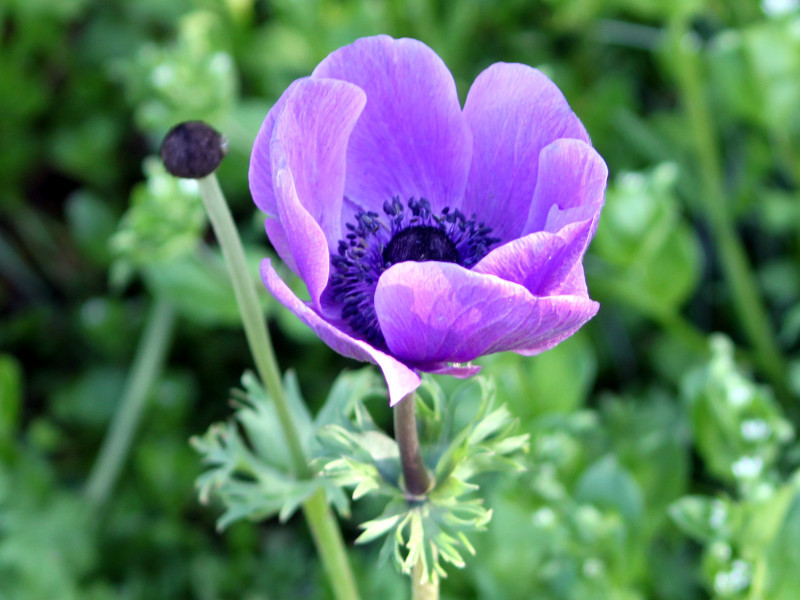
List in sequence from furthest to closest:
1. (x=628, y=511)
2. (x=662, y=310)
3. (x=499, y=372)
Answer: (x=662, y=310), (x=499, y=372), (x=628, y=511)

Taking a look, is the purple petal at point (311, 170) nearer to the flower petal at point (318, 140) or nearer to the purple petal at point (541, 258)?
the flower petal at point (318, 140)

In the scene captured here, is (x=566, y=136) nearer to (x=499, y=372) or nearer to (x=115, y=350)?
(x=499, y=372)

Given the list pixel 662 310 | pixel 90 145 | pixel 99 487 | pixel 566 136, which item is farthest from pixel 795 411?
pixel 90 145

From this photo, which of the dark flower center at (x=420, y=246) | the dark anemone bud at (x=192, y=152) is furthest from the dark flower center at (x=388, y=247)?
the dark anemone bud at (x=192, y=152)

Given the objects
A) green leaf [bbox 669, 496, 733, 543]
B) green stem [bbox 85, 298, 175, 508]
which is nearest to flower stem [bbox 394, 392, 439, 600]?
green leaf [bbox 669, 496, 733, 543]

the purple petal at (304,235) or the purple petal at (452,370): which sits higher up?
the purple petal at (304,235)

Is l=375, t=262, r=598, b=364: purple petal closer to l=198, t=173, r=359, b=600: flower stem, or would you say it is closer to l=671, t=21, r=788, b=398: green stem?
l=198, t=173, r=359, b=600: flower stem

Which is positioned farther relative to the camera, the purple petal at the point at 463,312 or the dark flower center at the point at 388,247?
the dark flower center at the point at 388,247
